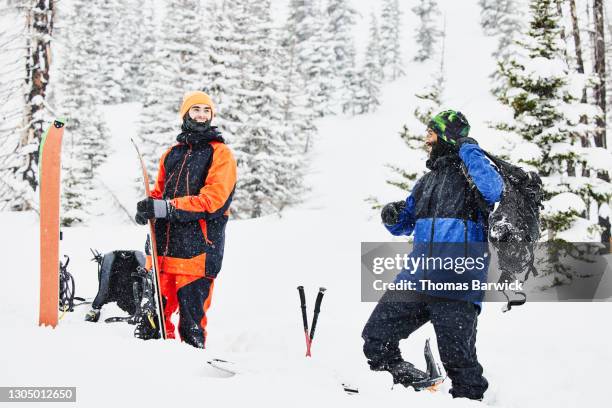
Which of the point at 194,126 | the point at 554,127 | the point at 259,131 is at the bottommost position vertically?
the point at 194,126

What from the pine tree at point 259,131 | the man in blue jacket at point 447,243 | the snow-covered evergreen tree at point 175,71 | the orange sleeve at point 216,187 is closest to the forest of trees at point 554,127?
the man in blue jacket at point 447,243

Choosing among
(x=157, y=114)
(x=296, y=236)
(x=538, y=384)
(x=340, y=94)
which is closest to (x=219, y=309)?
(x=538, y=384)

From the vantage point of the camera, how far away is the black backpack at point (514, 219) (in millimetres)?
3549

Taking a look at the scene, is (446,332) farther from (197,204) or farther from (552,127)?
(552,127)

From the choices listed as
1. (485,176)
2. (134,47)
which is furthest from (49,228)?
(134,47)

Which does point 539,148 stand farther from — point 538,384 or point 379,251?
point 538,384

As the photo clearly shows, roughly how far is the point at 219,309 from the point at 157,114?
984 inches

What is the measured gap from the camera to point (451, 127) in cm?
399

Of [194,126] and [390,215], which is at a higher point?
[194,126]

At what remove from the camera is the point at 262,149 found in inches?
1020

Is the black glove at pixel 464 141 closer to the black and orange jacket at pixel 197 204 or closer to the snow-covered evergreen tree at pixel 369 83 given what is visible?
the black and orange jacket at pixel 197 204

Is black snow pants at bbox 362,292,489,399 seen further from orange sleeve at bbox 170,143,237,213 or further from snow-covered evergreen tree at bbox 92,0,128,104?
snow-covered evergreen tree at bbox 92,0,128,104

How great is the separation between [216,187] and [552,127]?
8.50m

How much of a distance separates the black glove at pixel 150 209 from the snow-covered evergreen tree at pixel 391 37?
65.1 meters
